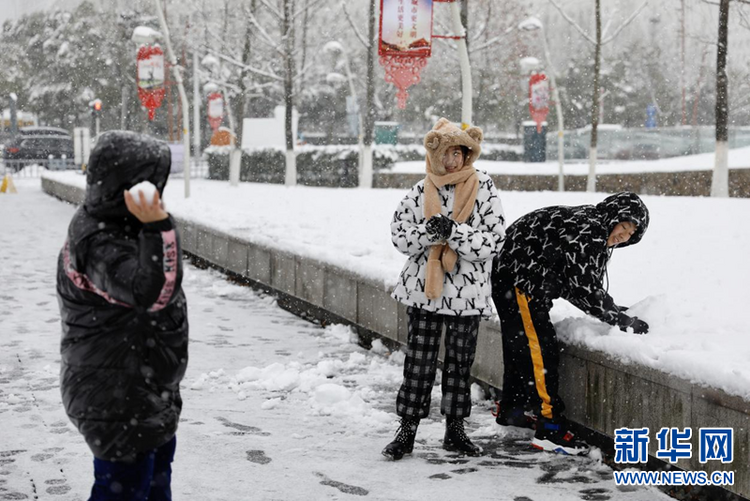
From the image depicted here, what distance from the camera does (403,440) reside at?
17.5 ft

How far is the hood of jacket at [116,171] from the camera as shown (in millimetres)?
2977

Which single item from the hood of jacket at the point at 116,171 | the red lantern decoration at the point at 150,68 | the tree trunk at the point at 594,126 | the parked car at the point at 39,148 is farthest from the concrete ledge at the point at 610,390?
the parked car at the point at 39,148

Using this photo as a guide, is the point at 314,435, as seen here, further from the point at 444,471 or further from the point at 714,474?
the point at 714,474

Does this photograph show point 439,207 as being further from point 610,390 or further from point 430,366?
point 610,390

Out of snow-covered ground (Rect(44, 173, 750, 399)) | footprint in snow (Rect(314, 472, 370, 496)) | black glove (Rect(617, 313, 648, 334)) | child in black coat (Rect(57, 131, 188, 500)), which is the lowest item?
footprint in snow (Rect(314, 472, 370, 496))

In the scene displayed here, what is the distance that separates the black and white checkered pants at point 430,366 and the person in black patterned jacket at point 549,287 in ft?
1.03

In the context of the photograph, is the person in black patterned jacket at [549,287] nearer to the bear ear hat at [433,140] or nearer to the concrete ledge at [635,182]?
the bear ear hat at [433,140]

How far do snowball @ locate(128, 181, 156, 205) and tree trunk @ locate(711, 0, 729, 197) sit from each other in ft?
73.2

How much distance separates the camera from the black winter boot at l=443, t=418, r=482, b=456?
5352 millimetres

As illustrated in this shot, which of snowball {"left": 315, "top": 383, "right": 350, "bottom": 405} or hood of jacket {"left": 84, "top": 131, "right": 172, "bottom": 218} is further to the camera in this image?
snowball {"left": 315, "top": 383, "right": 350, "bottom": 405}

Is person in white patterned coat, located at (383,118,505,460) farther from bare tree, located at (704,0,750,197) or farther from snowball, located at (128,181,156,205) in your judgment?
bare tree, located at (704,0,750,197)

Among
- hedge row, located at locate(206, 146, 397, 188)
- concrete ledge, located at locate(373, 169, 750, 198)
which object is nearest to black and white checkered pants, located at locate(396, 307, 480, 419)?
concrete ledge, located at locate(373, 169, 750, 198)

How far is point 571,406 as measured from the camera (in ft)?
18.0


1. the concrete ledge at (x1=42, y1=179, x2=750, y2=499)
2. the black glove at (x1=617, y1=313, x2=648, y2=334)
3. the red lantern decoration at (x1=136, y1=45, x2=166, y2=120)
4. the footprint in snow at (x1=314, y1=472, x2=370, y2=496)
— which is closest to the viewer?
the concrete ledge at (x1=42, y1=179, x2=750, y2=499)
